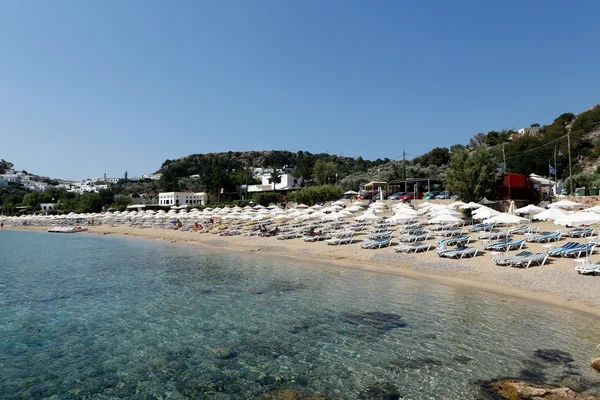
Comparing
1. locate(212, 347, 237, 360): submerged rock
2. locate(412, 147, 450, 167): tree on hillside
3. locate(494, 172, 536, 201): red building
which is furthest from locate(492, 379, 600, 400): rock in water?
locate(412, 147, 450, 167): tree on hillside

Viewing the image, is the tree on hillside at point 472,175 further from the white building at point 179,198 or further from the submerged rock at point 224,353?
the white building at point 179,198

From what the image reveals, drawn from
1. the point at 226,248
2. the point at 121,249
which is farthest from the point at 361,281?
the point at 121,249

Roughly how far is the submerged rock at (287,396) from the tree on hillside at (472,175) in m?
31.0

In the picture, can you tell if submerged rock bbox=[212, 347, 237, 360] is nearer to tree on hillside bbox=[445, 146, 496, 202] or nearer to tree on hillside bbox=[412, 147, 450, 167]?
tree on hillside bbox=[445, 146, 496, 202]

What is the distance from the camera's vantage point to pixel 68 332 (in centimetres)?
1137

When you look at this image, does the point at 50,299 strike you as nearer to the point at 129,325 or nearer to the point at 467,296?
the point at 129,325

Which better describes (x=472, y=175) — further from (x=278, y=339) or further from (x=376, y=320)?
(x=278, y=339)

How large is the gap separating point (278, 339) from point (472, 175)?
29.0 m

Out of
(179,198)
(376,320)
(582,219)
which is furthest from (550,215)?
(179,198)

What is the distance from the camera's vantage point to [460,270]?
18031 millimetres

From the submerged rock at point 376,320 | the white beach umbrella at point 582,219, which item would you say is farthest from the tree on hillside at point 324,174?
the submerged rock at point 376,320

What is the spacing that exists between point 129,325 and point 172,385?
15.4 feet

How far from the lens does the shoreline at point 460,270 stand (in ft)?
44.8

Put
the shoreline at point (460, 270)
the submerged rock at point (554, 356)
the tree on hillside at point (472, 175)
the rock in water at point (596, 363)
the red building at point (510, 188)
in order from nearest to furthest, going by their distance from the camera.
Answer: the rock in water at point (596, 363) → the submerged rock at point (554, 356) → the shoreline at point (460, 270) → the tree on hillside at point (472, 175) → the red building at point (510, 188)
